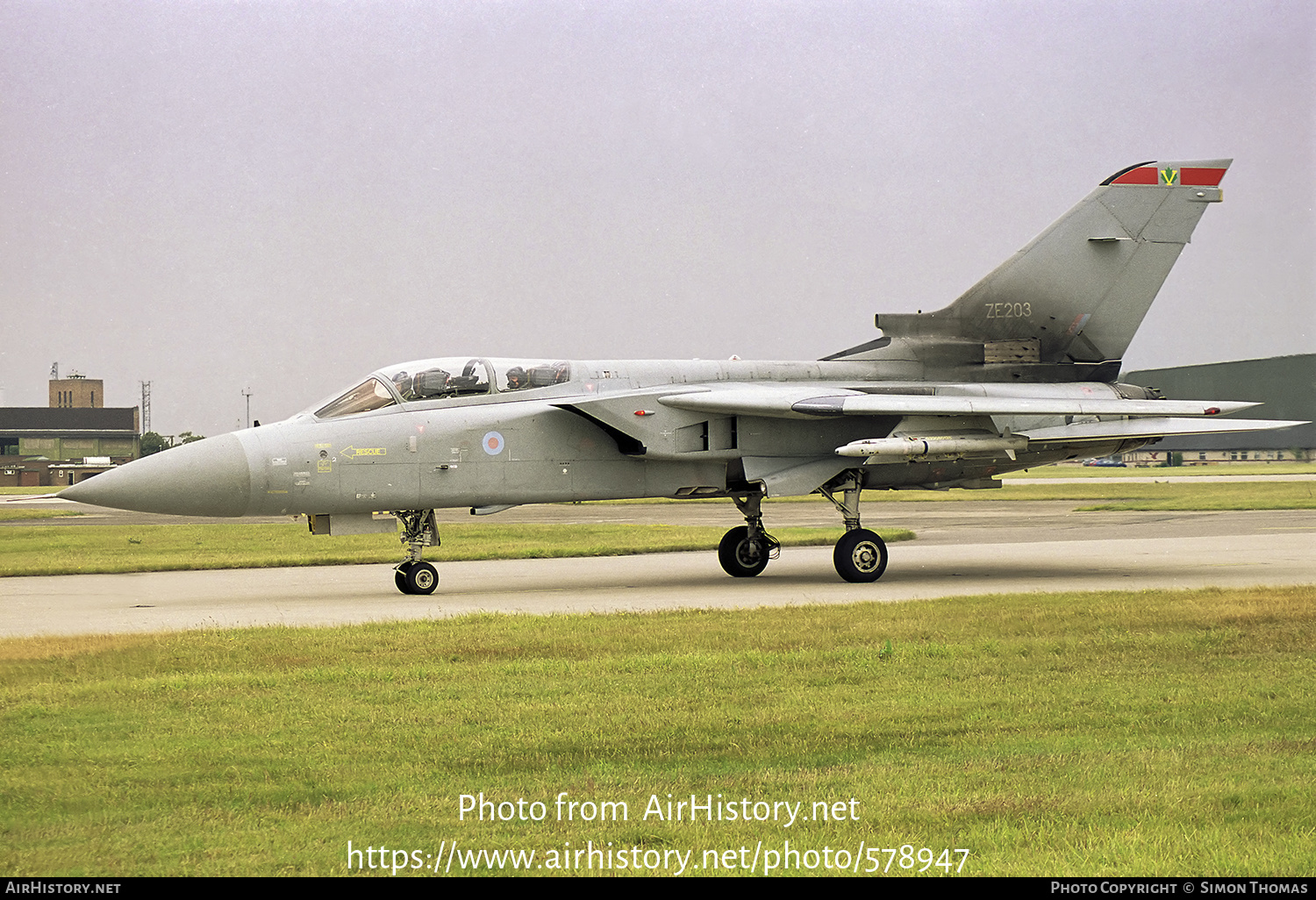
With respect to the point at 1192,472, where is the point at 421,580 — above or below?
below

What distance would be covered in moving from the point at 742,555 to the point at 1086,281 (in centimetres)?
616

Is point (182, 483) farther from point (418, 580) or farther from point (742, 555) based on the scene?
point (742, 555)

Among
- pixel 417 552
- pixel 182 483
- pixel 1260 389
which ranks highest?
pixel 1260 389

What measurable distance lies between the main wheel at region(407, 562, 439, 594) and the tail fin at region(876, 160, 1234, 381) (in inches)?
286

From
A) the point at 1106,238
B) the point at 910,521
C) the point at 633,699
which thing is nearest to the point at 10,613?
the point at 633,699

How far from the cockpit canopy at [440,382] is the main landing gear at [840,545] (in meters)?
3.43

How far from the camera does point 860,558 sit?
15.3 metres

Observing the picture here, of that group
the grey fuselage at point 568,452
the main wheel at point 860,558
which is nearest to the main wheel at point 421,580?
the grey fuselage at point 568,452

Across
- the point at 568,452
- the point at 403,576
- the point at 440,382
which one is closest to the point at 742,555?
the point at 568,452

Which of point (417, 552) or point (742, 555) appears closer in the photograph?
point (417, 552)

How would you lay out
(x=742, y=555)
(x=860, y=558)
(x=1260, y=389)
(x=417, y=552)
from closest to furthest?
(x=417, y=552)
(x=860, y=558)
(x=742, y=555)
(x=1260, y=389)

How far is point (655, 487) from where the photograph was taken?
1548cm

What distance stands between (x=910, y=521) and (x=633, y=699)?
73.3ft

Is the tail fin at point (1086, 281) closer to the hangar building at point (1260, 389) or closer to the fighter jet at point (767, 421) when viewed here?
the fighter jet at point (767, 421)
